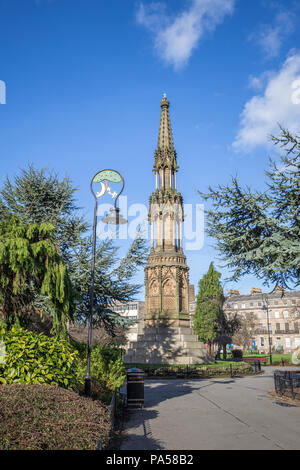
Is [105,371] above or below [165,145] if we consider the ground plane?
below

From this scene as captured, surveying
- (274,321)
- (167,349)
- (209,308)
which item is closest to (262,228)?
(167,349)

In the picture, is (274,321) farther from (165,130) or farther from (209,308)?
(165,130)

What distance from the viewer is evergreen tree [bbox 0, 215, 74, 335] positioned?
7805 mm

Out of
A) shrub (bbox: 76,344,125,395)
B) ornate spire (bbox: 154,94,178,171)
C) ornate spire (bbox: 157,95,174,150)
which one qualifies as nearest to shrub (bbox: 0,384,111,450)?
shrub (bbox: 76,344,125,395)

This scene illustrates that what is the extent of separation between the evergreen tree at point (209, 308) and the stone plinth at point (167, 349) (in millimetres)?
19406

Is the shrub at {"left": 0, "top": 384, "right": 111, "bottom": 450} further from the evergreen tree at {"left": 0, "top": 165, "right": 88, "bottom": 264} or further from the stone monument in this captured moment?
the stone monument

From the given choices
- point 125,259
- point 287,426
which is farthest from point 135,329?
point 287,426

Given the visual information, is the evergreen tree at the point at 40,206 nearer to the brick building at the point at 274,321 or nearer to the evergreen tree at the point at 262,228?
the evergreen tree at the point at 262,228

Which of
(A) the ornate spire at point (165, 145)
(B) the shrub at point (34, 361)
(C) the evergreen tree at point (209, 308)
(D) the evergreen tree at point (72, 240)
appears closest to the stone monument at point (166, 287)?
(A) the ornate spire at point (165, 145)

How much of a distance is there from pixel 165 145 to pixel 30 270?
2765cm

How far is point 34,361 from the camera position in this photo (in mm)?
6934

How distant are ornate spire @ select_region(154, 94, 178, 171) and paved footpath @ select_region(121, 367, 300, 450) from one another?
2314 centimetres

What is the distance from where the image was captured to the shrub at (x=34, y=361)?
266 inches

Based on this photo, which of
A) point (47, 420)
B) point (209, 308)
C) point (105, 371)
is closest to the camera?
point (47, 420)
